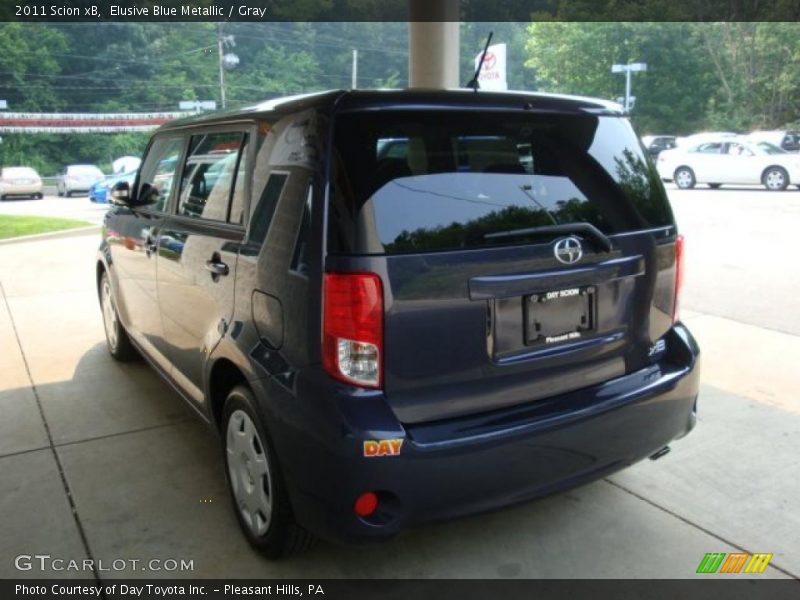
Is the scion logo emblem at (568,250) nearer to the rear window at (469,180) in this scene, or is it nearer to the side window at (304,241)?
the rear window at (469,180)

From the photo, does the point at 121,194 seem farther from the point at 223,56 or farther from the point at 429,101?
the point at 223,56

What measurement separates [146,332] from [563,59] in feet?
158

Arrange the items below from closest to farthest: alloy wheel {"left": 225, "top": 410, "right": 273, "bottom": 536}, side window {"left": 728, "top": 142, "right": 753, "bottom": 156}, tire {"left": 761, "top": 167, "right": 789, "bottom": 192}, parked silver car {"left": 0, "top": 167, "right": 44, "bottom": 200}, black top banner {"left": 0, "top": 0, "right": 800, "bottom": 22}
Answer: alloy wheel {"left": 225, "top": 410, "right": 273, "bottom": 536} < black top banner {"left": 0, "top": 0, "right": 800, "bottom": 22} < tire {"left": 761, "top": 167, "right": 789, "bottom": 192} < side window {"left": 728, "top": 142, "right": 753, "bottom": 156} < parked silver car {"left": 0, "top": 167, "right": 44, "bottom": 200}

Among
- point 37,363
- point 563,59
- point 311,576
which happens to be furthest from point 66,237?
point 563,59

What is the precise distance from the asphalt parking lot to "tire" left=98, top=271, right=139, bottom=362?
11 cm

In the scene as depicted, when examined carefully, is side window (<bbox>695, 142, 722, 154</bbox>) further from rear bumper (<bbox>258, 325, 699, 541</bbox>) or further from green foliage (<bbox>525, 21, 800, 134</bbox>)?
green foliage (<bbox>525, 21, 800, 134</bbox>)

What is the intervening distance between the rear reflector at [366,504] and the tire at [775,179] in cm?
2109

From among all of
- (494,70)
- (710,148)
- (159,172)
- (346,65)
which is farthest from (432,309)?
(346,65)

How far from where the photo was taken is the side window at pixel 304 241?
2.29 m

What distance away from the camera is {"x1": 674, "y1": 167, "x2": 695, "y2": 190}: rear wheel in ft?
73.0

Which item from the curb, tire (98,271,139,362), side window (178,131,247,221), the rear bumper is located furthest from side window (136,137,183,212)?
the curb

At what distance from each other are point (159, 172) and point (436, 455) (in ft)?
9.25

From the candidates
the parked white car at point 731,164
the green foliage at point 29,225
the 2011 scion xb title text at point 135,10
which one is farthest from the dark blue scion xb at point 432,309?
the 2011 scion xb title text at point 135,10

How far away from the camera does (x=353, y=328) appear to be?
2.21 m
